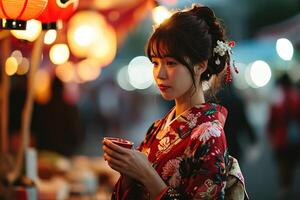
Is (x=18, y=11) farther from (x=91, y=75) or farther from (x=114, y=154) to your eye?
(x=91, y=75)

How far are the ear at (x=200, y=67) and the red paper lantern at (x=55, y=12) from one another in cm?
128

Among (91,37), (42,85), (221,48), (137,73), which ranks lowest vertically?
(137,73)

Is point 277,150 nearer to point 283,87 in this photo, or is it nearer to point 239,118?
point 283,87

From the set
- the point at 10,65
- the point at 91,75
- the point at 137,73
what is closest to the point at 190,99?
the point at 10,65

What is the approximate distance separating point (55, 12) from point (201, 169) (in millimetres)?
1681

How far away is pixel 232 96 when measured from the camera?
8.22 metres

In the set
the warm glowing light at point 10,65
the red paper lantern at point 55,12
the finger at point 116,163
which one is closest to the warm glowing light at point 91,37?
the warm glowing light at point 10,65

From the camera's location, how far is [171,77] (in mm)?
3562

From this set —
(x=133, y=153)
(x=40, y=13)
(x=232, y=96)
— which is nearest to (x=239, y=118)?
(x=232, y=96)

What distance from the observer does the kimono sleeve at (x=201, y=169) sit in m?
3.40

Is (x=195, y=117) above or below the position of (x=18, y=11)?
below

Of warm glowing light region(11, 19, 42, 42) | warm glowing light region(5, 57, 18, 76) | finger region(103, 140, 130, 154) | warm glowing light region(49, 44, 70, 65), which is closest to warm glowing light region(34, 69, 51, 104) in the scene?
warm glowing light region(49, 44, 70, 65)

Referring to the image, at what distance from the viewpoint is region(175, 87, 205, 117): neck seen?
12.2 feet

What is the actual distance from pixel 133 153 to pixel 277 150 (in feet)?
27.5
